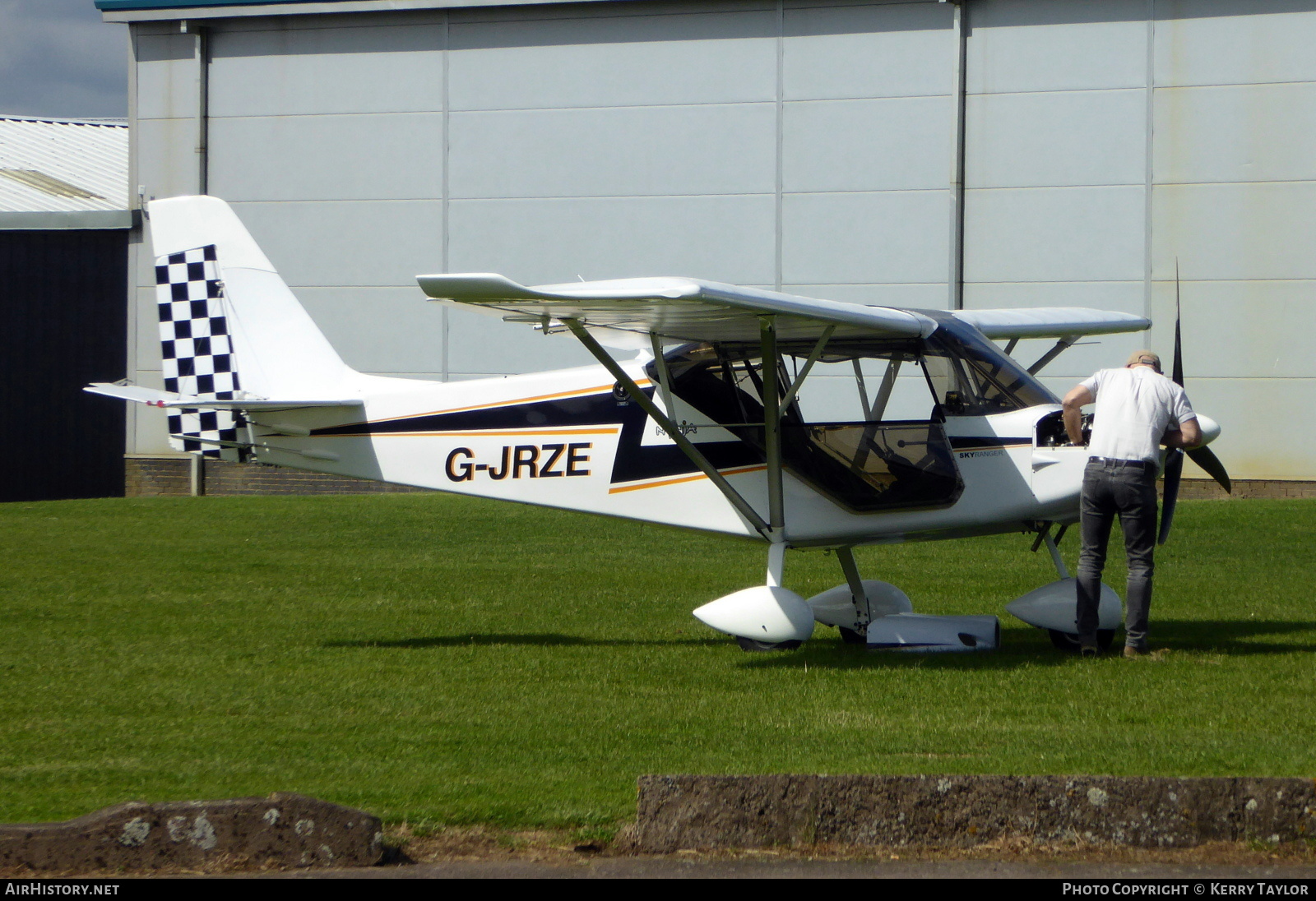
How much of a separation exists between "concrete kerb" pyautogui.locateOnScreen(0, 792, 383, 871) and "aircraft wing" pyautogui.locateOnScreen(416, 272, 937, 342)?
3.43 metres

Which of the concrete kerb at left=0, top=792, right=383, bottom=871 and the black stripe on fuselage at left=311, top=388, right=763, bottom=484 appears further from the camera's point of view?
the black stripe on fuselage at left=311, top=388, right=763, bottom=484

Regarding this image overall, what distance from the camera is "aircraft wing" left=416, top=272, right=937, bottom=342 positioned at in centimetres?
745

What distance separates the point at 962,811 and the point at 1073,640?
4854 millimetres

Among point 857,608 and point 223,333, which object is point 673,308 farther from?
point 223,333

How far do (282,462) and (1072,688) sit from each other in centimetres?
598

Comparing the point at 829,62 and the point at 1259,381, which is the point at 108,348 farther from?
the point at 1259,381

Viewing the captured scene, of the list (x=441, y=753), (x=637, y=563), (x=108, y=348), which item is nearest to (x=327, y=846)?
(x=441, y=753)

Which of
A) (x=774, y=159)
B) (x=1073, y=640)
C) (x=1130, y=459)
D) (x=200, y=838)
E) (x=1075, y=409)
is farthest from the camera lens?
(x=774, y=159)

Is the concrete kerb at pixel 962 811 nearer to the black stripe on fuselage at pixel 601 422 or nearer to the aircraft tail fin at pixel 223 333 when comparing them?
the black stripe on fuselage at pixel 601 422

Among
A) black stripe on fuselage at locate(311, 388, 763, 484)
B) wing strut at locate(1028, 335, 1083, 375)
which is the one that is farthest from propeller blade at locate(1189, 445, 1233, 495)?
black stripe on fuselage at locate(311, 388, 763, 484)

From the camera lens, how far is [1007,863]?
437cm

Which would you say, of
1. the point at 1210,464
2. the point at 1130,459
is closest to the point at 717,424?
the point at 1130,459

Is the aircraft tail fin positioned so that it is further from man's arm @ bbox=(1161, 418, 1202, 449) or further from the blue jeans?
man's arm @ bbox=(1161, 418, 1202, 449)

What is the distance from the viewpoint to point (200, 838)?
436cm
